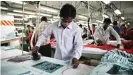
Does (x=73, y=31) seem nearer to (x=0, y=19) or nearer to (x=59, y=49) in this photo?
(x=59, y=49)

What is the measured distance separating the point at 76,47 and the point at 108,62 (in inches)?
17.9

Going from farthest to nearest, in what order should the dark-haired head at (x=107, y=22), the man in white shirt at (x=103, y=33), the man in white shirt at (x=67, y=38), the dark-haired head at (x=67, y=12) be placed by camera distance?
the man in white shirt at (x=103, y=33), the dark-haired head at (x=107, y=22), the man in white shirt at (x=67, y=38), the dark-haired head at (x=67, y=12)

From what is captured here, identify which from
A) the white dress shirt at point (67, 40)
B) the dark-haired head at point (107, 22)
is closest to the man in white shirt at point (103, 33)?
the dark-haired head at point (107, 22)

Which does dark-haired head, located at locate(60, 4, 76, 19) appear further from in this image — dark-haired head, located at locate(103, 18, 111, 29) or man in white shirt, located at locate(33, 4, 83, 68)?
dark-haired head, located at locate(103, 18, 111, 29)

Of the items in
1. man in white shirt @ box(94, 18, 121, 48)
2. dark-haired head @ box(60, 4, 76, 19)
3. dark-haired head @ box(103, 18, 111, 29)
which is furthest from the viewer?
man in white shirt @ box(94, 18, 121, 48)


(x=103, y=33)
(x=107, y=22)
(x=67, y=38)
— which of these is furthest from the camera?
(x=103, y=33)

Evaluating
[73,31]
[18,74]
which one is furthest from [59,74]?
[73,31]

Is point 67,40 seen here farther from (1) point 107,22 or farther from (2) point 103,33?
(2) point 103,33

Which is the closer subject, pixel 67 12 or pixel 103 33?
pixel 67 12

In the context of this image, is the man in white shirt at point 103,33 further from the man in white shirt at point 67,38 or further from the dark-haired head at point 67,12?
the dark-haired head at point 67,12

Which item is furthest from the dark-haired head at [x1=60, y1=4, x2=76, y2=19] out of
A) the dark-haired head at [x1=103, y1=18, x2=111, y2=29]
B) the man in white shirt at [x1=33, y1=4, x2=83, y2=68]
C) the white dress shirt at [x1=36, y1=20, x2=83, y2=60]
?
the dark-haired head at [x1=103, y1=18, x2=111, y2=29]

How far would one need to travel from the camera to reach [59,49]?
2061 mm

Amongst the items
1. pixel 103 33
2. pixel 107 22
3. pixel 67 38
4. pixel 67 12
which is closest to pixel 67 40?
pixel 67 38

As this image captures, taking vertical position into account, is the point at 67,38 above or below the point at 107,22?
below
